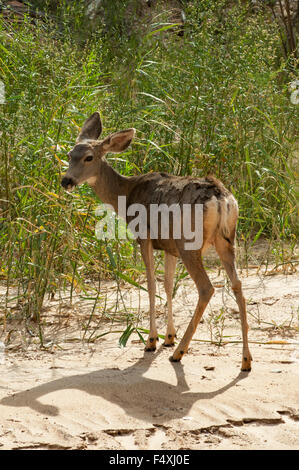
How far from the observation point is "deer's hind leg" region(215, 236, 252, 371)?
5254 millimetres

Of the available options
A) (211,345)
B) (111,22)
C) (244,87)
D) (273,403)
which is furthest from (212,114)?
(111,22)

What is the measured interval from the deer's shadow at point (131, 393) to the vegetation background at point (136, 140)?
4.33 ft

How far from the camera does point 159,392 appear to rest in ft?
15.9

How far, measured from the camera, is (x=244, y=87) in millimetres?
8211

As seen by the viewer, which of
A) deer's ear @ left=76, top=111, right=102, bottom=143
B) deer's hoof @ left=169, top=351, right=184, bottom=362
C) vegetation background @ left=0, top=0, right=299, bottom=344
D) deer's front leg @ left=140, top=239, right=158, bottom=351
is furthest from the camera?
vegetation background @ left=0, top=0, right=299, bottom=344

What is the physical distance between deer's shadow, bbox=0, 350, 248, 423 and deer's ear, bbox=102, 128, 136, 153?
6.09 feet

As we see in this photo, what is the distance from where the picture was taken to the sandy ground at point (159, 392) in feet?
13.8

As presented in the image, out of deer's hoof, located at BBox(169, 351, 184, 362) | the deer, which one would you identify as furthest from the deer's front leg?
deer's hoof, located at BBox(169, 351, 184, 362)

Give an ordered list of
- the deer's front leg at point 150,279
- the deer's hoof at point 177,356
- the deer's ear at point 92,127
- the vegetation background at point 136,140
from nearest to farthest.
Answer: the deer's hoof at point 177,356, the deer's front leg at point 150,279, the deer's ear at point 92,127, the vegetation background at point 136,140

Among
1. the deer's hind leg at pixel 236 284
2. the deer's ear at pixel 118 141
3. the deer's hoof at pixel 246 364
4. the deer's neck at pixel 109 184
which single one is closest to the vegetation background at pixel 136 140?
the deer's neck at pixel 109 184

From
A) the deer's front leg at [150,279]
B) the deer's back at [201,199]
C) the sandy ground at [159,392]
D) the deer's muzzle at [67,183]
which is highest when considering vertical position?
the deer's muzzle at [67,183]

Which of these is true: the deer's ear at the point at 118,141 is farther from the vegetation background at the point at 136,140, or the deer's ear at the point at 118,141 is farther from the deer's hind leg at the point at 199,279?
the deer's hind leg at the point at 199,279

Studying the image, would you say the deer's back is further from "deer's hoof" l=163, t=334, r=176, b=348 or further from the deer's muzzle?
"deer's hoof" l=163, t=334, r=176, b=348

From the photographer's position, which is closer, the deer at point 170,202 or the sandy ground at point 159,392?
the sandy ground at point 159,392
